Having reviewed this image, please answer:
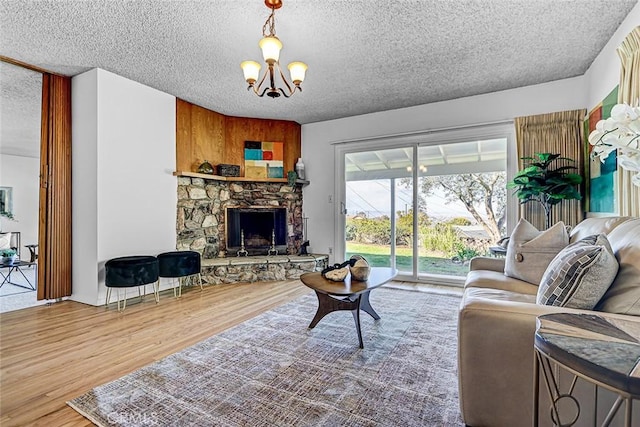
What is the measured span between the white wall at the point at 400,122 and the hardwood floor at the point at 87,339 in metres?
1.79

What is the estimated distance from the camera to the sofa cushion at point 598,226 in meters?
1.87

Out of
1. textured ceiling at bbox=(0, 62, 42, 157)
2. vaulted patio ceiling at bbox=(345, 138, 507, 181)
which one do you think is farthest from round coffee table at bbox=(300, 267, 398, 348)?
textured ceiling at bbox=(0, 62, 42, 157)

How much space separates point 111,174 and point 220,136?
1.80 metres

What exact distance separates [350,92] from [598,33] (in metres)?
2.43

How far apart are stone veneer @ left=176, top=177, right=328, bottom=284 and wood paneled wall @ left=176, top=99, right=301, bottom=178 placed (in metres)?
0.34

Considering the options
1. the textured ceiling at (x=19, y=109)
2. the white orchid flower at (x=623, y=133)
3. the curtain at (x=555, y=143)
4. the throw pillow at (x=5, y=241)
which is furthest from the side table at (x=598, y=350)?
the throw pillow at (x=5, y=241)

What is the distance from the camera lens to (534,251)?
7.40ft

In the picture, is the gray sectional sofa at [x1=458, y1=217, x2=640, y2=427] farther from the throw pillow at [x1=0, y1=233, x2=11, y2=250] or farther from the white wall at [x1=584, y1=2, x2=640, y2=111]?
the throw pillow at [x1=0, y1=233, x2=11, y2=250]

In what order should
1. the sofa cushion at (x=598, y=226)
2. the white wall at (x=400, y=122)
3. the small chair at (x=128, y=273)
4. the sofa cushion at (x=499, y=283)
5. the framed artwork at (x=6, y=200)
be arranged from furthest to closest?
the framed artwork at (x=6, y=200)
the white wall at (x=400, y=122)
the small chair at (x=128, y=273)
the sofa cushion at (x=499, y=283)
the sofa cushion at (x=598, y=226)

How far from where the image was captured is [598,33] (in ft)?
8.71

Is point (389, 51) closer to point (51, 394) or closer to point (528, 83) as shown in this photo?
point (528, 83)

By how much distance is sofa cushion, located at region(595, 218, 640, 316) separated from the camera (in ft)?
3.90

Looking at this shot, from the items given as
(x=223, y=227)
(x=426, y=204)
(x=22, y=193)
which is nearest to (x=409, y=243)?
(x=426, y=204)

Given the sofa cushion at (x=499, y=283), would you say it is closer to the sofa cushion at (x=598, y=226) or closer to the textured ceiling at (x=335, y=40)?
the sofa cushion at (x=598, y=226)
